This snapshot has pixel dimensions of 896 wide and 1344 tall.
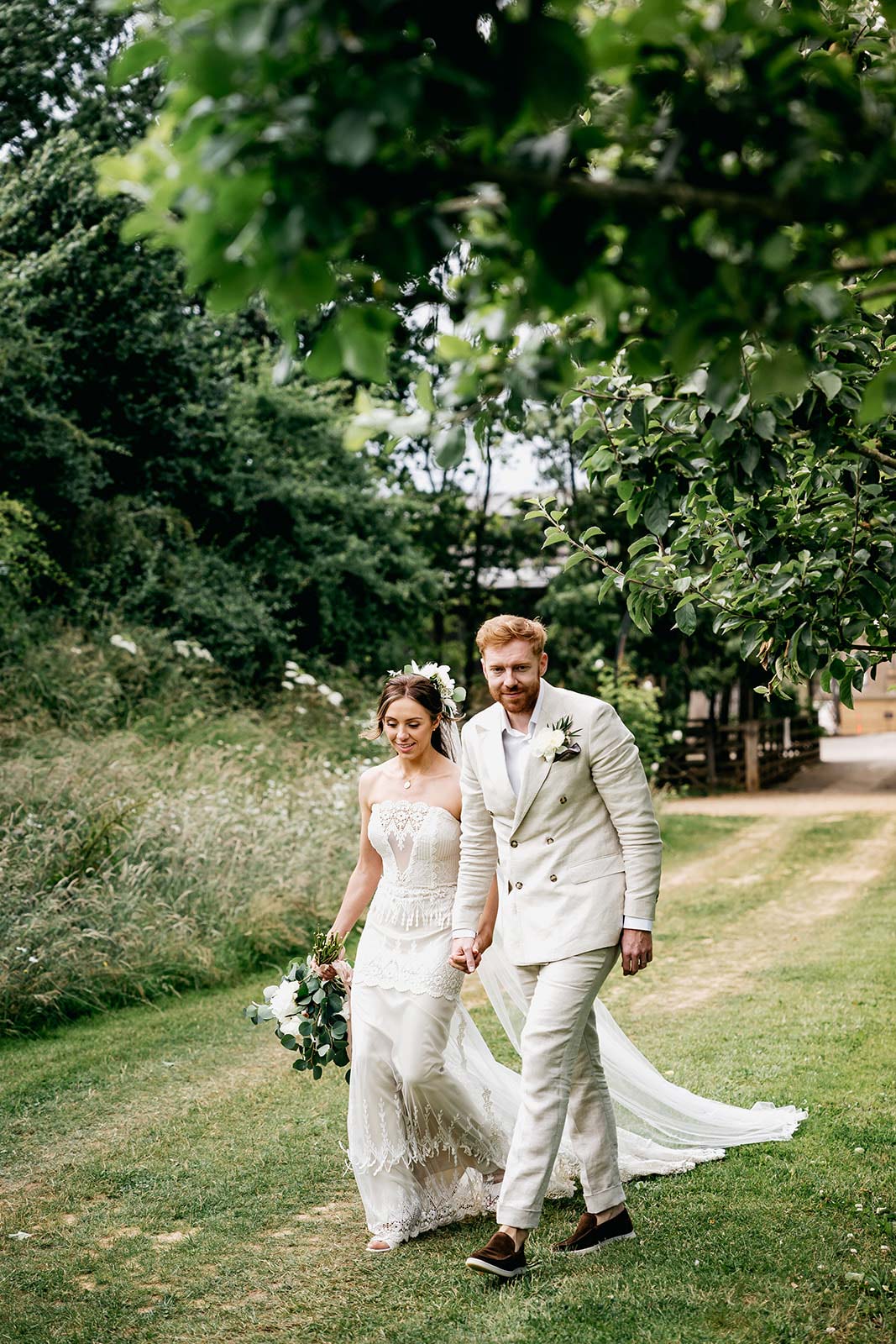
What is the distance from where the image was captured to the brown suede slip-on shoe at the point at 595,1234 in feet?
13.7

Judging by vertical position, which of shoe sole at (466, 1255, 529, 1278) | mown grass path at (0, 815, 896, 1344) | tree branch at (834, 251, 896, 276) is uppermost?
tree branch at (834, 251, 896, 276)

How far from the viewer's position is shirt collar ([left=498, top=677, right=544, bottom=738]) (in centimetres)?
438

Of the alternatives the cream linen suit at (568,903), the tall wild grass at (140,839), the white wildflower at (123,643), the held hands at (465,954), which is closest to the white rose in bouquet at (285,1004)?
the held hands at (465,954)

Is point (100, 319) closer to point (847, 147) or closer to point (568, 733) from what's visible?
point (568, 733)

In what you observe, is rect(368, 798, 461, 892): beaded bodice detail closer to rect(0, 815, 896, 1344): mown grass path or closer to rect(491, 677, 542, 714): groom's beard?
rect(491, 677, 542, 714): groom's beard

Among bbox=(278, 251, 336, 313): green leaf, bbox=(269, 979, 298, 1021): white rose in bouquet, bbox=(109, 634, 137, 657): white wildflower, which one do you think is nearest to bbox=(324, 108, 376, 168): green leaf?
bbox=(278, 251, 336, 313): green leaf

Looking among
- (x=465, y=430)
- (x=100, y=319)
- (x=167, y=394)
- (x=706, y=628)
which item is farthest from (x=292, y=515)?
(x=465, y=430)

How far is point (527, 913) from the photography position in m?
4.24

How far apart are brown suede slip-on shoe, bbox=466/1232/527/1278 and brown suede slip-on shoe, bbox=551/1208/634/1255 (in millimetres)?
254

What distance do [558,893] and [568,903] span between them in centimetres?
5

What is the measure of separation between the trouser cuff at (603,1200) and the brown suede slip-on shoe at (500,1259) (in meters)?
0.36

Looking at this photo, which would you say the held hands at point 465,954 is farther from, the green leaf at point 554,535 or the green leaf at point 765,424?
the green leaf at point 765,424

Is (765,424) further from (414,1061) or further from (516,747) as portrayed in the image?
(414,1061)

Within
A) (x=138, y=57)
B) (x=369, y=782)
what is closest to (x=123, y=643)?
(x=369, y=782)
